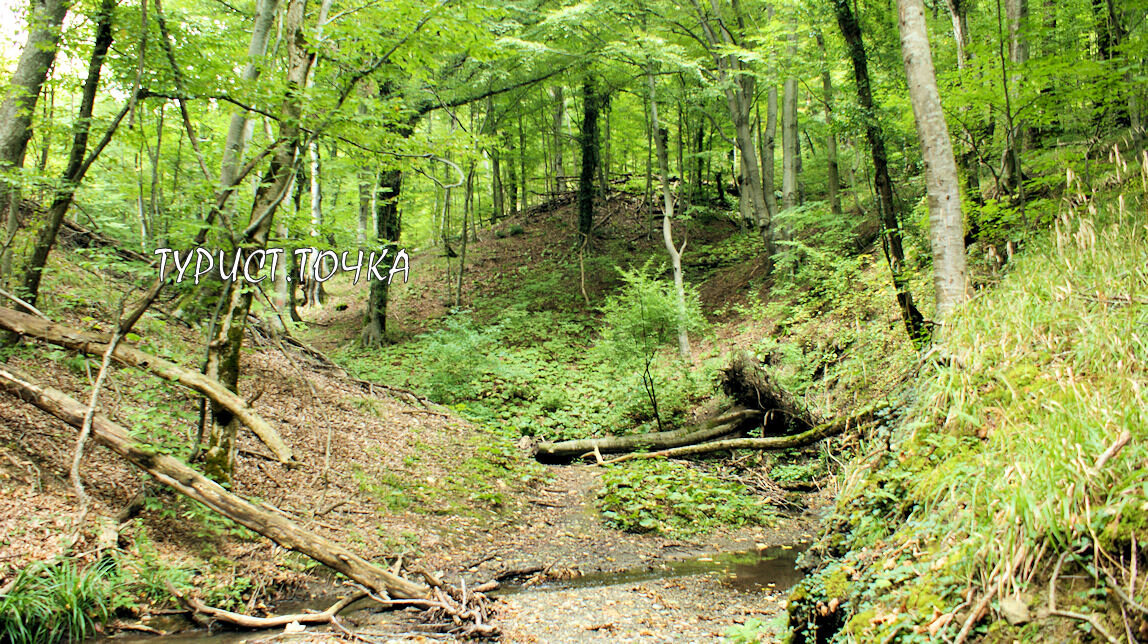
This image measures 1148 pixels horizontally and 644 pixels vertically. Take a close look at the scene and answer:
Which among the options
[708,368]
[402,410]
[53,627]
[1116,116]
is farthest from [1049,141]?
[53,627]

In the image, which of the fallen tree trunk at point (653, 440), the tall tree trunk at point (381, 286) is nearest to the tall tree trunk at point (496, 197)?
the tall tree trunk at point (381, 286)

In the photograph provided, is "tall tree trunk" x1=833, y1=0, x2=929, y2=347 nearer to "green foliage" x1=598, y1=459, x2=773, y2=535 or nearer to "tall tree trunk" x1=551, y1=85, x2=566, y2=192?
"green foliage" x1=598, y1=459, x2=773, y2=535

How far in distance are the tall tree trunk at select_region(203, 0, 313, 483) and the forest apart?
0.04m

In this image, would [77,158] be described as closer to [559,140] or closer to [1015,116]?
[1015,116]

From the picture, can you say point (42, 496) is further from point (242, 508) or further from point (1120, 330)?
point (1120, 330)

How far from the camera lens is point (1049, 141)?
8.05 m

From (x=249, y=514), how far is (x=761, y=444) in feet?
21.2

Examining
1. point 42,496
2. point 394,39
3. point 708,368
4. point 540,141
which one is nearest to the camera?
point 42,496

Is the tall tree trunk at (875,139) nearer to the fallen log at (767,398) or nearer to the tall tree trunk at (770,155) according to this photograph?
the fallen log at (767,398)

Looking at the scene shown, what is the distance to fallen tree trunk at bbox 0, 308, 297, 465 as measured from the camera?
5062 millimetres

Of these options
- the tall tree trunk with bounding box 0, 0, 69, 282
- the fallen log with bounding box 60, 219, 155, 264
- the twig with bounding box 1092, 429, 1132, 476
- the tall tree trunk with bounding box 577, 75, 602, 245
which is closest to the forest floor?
the fallen log with bounding box 60, 219, 155, 264

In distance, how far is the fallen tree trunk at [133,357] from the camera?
506cm

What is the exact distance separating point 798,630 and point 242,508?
3898mm

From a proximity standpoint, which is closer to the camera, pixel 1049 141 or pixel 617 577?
pixel 617 577
